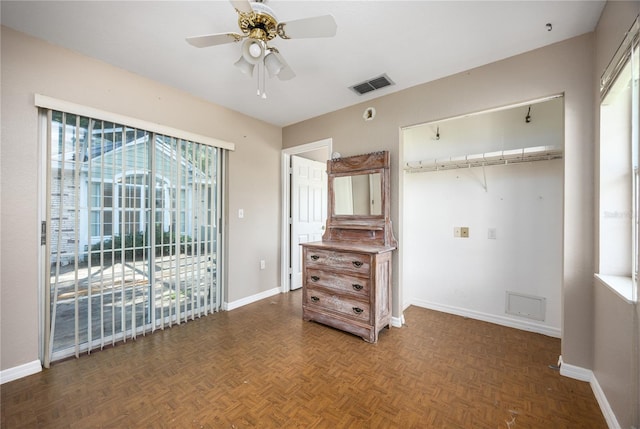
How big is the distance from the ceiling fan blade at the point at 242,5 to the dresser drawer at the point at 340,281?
234 cm

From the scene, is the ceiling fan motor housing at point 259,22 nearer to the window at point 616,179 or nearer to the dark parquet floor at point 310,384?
the window at point 616,179

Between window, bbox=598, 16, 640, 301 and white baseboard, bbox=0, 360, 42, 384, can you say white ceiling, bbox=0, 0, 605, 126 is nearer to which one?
window, bbox=598, 16, 640, 301

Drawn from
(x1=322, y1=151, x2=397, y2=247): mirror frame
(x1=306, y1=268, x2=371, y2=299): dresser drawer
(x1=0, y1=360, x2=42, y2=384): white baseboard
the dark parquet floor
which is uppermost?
(x1=322, y1=151, x2=397, y2=247): mirror frame

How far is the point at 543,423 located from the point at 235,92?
3.85 m

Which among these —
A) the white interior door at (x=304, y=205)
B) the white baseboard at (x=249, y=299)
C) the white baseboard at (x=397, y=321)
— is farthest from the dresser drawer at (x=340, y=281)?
the white interior door at (x=304, y=205)

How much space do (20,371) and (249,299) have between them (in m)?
2.13

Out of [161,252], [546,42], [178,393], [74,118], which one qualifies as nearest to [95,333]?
[161,252]

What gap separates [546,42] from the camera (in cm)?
208

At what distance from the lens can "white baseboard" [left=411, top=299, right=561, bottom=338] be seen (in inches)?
104

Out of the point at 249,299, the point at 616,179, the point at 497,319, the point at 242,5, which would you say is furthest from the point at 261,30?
the point at 497,319

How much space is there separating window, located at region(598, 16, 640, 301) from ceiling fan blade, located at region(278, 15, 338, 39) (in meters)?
1.67

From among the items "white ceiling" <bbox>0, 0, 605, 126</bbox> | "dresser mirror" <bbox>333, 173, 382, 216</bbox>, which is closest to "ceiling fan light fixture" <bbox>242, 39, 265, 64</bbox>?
"white ceiling" <bbox>0, 0, 605, 126</bbox>

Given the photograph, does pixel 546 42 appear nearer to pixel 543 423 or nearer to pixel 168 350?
pixel 543 423

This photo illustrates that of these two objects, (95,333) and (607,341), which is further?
(95,333)
